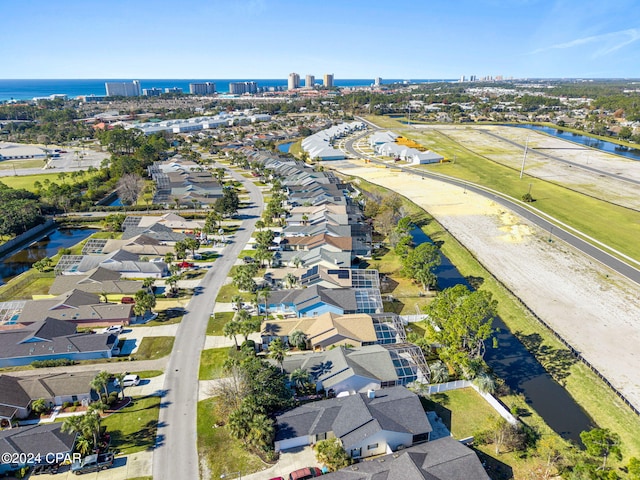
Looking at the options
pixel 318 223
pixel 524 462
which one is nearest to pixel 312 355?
pixel 524 462

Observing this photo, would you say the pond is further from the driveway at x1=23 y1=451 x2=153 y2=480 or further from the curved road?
the driveway at x1=23 y1=451 x2=153 y2=480

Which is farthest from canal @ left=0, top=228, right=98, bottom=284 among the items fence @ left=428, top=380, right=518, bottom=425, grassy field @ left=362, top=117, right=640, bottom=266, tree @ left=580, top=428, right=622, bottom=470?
grassy field @ left=362, top=117, right=640, bottom=266

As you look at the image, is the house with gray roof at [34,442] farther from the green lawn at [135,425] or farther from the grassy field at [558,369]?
the grassy field at [558,369]

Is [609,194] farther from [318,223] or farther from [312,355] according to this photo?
[312,355]

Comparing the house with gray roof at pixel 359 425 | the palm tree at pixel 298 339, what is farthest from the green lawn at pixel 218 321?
the house with gray roof at pixel 359 425

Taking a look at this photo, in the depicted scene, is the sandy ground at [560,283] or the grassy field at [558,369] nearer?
the grassy field at [558,369]
